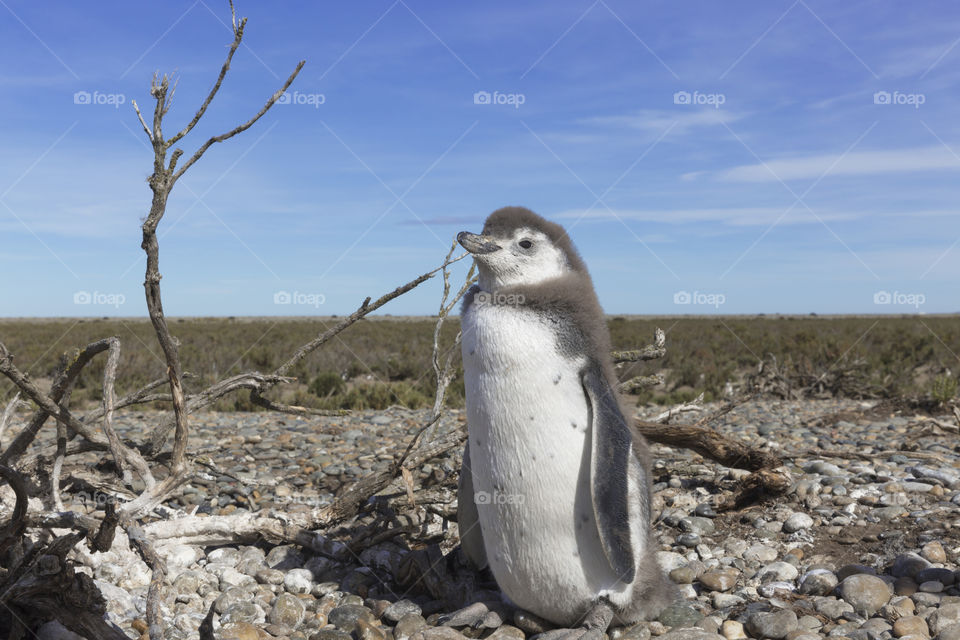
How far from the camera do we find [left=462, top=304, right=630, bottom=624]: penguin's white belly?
11.1ft

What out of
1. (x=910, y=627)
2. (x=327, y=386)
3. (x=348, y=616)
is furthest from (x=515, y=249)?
(x=327, y=386)

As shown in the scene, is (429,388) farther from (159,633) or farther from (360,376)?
(159,633)

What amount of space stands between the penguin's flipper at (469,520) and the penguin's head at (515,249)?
3.28 ft

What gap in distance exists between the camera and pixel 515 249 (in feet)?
11.5

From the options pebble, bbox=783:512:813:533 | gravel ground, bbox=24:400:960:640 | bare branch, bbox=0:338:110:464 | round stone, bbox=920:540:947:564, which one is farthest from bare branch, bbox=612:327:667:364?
bare branch, bbox=0:338:110:464

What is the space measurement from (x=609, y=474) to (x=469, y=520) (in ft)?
3.41

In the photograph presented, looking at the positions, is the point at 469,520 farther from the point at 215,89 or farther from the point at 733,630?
the point at 215,89

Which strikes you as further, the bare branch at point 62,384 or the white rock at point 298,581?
the white rock at point 298,581

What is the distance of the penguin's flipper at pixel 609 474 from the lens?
3.32m

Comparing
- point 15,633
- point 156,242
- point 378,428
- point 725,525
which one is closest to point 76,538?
point 15,633

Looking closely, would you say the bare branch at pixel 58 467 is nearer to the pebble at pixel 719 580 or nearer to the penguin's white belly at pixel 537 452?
the penguin's white belly at pixel 537 452

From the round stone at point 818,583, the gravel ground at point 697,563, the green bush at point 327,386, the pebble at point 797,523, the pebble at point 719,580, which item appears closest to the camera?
the gravel ground at point 697,563

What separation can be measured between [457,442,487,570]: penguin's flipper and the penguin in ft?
1.14

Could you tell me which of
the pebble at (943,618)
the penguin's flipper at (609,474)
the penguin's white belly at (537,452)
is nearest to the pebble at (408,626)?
the penguin's white belly at (537,452)
